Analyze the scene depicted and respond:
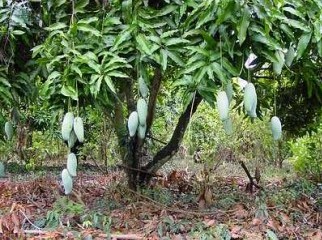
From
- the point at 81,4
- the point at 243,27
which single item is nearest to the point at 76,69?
the point at 81,4

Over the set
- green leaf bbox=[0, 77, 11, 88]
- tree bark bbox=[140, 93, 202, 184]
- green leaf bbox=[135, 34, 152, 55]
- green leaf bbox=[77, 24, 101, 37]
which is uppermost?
green leaf bbox=[77, 24, 101, 37]

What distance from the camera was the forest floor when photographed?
242cm

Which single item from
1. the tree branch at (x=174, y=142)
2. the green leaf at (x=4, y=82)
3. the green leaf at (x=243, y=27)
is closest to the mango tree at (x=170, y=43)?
the green leaf at (x=243, y=27)

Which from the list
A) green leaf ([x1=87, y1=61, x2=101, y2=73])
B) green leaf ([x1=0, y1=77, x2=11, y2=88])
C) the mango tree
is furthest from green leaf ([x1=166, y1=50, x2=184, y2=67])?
green leaf ([x1=0, y1=77, x2=11, y2=88])

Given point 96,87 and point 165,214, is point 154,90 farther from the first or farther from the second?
point 96,87

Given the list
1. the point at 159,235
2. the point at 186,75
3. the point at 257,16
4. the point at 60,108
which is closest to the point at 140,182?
the point at 159,235

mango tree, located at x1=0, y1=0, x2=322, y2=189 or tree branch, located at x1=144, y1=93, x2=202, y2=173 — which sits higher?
mango tree, located at x1=0, y1=0, x2=322, y2=189

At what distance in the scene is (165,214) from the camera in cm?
271

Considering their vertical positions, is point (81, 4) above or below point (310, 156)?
above

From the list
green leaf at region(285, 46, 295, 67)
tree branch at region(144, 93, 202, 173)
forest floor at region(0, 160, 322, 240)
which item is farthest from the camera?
tree branch at region(144, 93, 202, 173)

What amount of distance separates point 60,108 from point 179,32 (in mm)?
581

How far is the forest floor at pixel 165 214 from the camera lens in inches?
95.1

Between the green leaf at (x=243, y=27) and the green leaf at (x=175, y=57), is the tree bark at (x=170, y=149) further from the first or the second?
the green leaf at (x=243, y=27)

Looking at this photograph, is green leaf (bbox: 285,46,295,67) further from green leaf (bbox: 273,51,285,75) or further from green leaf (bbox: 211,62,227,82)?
green leaf (bbox: 211,62,227,82)
